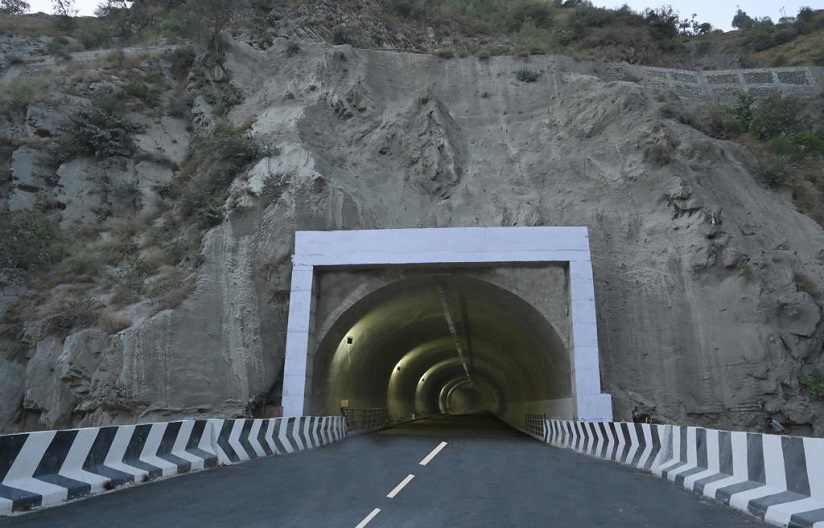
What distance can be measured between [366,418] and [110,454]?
2108cm

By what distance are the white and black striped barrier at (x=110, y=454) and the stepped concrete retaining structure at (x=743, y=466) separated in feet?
27.1

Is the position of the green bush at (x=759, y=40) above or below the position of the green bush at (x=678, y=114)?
above

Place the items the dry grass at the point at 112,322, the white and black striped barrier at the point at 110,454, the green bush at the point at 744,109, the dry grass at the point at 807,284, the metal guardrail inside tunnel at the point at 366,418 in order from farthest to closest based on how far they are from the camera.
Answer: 1. the green bush at the point at 744,109
2. the metal guardrail inside tunnel at the point at 366,418
3. the dry grass at the point at 807,284
4. the dry grass at the point at 112,322
5. the white and black striped barrier at the point at 110,454

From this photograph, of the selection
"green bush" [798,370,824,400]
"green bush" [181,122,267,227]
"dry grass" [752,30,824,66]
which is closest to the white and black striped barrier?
"green bush" [181,122,267,227]

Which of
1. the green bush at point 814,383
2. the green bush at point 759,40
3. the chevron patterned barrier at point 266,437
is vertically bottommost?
the chevron patterned barrier at point 266,437

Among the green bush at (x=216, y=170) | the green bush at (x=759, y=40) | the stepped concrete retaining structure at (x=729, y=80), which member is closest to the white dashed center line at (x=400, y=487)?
the green bush at (x=216, y=170)

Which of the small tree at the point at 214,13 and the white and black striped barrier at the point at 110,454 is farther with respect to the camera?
the small tree at the point at 214,13

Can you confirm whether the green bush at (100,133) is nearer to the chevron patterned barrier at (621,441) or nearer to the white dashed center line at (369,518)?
the chevron patterned barrier at (621,441)

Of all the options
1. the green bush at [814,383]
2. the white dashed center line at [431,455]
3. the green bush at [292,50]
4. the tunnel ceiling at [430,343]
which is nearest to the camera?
the white dashed center line at [431,455]

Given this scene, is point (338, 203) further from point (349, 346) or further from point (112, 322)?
point (112, 322)

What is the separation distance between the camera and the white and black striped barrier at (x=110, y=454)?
22.3 ft

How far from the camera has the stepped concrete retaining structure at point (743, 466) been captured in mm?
6227

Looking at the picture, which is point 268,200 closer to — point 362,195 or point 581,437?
A: point 362,195

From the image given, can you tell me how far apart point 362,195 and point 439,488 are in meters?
19.7
